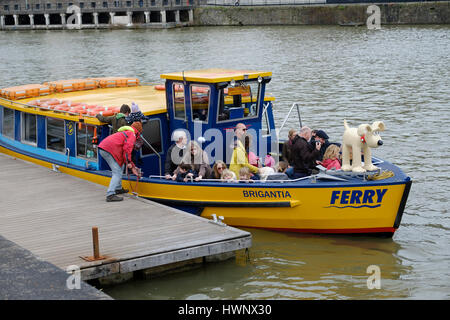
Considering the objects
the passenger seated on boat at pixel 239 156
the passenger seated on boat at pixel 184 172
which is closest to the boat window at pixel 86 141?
the passenger seated on boat at pixel 184 172

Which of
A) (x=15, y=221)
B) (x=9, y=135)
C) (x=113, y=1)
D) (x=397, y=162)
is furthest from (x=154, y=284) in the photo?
(x=113, y=1)

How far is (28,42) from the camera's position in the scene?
2926 inches

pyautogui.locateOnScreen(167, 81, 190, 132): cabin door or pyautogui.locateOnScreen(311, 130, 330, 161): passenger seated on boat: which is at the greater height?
pyautogui.locateOnScreen(167, 81, 190, 132): cabin door

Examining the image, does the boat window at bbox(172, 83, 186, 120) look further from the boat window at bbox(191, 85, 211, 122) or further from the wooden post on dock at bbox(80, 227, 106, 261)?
the wooden post on dock at bbox(80, 227, 106, 261)

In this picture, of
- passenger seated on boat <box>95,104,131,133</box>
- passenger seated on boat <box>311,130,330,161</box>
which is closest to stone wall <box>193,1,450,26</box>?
passenger seated on boat <box>311,130,330,161</box>

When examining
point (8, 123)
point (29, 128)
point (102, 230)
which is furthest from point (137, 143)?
point (8, 123)

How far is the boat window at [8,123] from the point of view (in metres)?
17.5

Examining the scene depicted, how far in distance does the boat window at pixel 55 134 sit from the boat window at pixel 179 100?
8.92 ft

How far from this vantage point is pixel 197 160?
13.6m

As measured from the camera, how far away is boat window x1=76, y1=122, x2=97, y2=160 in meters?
14.8

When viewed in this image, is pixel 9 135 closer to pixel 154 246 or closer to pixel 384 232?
pixel 154 246

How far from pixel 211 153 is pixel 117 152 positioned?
1911 millimetres

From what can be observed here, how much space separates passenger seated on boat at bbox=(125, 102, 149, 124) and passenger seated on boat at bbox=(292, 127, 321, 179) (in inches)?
115
